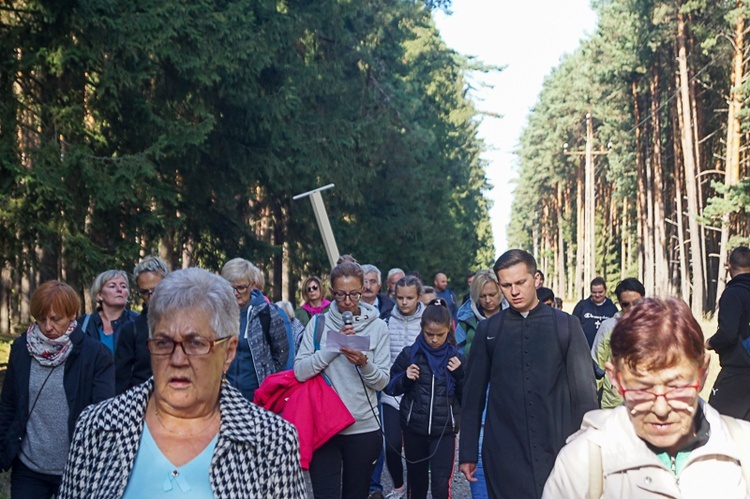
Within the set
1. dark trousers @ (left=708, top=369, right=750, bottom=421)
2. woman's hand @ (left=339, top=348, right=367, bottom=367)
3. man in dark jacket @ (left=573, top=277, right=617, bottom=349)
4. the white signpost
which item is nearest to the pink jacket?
woman's hand @ (left=339, top=348, right=367, bottom=367)

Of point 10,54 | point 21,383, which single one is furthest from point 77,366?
point 10,54

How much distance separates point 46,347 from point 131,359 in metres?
1.06

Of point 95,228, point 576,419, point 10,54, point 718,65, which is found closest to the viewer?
point 576,419

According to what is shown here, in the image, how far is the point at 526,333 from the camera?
19.1ft

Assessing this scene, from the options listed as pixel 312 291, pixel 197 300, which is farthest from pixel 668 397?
pixel 312 291

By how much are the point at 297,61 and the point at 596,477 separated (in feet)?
69.3

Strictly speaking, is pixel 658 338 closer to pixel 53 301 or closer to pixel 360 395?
pixel 53 301

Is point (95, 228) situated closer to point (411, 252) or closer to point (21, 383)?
point (21, 383)

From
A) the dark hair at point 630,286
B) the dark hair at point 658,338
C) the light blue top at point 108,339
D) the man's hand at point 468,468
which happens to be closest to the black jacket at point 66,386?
the light blue top at point 108,339

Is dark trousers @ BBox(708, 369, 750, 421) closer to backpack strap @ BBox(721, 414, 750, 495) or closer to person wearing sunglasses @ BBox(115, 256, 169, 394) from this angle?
person wearing sunglasses @ BBox(115, 256, 169, 394)

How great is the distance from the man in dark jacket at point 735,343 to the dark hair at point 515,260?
113 inches

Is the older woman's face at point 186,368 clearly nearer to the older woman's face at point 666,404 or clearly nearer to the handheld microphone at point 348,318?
the older woman's face at point 666,404

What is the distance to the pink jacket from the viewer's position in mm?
6699

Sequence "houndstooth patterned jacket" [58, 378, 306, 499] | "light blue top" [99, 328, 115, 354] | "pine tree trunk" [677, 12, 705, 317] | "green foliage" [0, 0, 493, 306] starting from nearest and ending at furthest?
"houndstooth patterned jacket" [58, 378, 306, 499] < "light blue top" [99, 328, 115, 354] < "green foliage" [0, 0, 493, 306] < "pine tree trunk" [677, 12, 705, 317]
